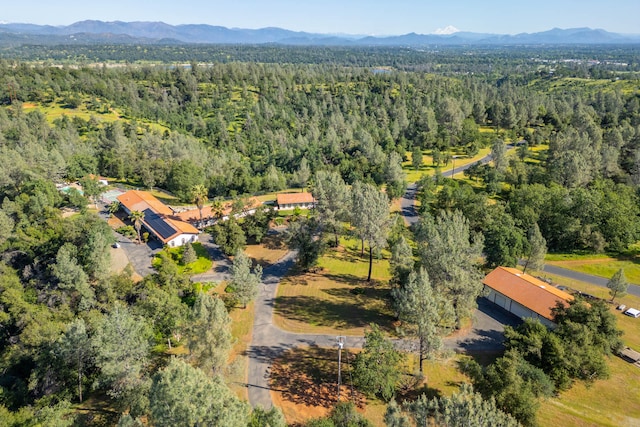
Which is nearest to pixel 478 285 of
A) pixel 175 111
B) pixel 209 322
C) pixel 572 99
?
pixel 209 322

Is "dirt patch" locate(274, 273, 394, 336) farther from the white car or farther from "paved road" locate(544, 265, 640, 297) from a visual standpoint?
the white car

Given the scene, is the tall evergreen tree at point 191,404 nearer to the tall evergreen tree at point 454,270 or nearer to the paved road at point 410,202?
the tall evergreen tree at point 454,270

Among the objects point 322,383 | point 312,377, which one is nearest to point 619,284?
point 322,383

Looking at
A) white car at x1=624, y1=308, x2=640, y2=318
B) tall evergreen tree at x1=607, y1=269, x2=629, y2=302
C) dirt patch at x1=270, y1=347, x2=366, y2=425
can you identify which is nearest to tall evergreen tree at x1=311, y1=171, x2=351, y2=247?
dirt patch at x1=270, y1=347, x2=366, y2=425

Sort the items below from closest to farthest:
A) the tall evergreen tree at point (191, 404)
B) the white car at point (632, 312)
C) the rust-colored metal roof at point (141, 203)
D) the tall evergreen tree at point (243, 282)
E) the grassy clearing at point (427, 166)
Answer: the tall evergreen tree at point (191, 404) → the tall evergreen tree at point (243, 282) → the white car at point (632, 312) → the rust-colored metal roof at point (141, 203) → the grassy clearing at point (427, 166)

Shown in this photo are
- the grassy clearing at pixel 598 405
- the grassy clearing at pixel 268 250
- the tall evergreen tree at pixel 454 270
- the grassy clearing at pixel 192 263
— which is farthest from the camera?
the grassy clearing at pixel 268 250

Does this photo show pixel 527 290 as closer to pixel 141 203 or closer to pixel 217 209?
pixel 217 209

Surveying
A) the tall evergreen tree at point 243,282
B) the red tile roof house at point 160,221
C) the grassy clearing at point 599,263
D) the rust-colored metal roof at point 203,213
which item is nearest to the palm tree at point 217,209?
the rust-colored metal roof at point 203,213
